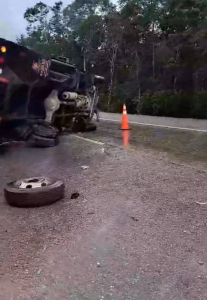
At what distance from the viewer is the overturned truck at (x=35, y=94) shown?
22.9 ft

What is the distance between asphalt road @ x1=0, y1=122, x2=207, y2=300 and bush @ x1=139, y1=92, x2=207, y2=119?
13042mm

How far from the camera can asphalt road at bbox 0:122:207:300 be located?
102 inches

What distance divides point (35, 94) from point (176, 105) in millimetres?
12931

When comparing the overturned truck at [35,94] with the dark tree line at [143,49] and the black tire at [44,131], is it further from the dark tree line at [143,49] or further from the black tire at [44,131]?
the dark tree line at [143,49]

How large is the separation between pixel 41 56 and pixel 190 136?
4.51 metres

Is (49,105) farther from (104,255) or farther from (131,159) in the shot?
(104,255)

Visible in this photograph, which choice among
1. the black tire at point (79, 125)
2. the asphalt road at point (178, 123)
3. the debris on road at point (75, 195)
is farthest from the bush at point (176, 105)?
the debris on road at point (75, 195)

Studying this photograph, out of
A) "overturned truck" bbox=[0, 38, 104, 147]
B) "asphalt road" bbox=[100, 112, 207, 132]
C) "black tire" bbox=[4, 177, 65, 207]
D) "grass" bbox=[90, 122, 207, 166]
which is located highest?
"overturned truck" bbox=[0, 38, 104, 147]

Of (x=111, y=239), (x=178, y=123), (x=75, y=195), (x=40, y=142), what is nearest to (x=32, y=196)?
(x=75, y=195)

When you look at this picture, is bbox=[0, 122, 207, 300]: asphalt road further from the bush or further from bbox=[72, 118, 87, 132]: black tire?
the bush

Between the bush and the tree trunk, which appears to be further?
the tree trunk

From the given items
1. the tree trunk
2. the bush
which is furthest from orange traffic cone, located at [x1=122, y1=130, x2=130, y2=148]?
the tree trunk

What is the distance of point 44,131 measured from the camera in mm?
8102

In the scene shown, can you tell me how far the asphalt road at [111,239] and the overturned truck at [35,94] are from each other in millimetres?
1690
